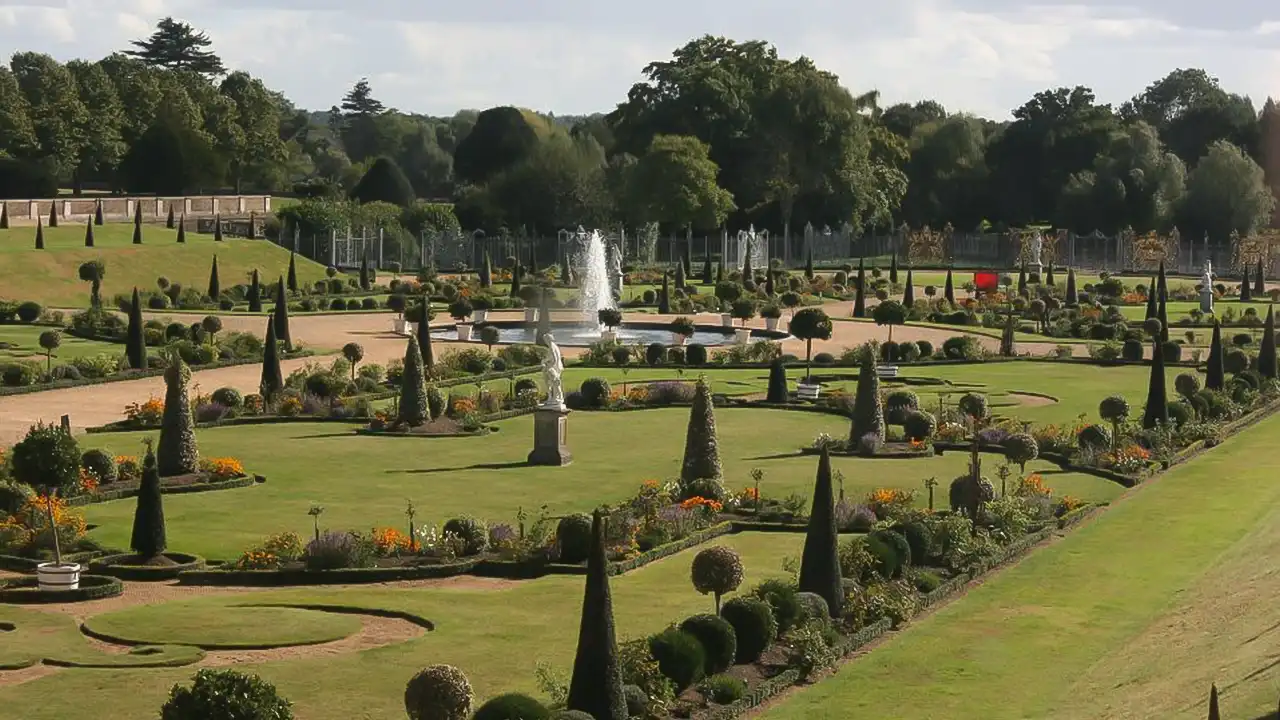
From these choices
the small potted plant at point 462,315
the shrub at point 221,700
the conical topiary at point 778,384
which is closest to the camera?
the shrub at point 221,700

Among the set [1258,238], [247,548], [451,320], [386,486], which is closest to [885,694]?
[247,548]

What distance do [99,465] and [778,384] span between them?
22388 millimetres

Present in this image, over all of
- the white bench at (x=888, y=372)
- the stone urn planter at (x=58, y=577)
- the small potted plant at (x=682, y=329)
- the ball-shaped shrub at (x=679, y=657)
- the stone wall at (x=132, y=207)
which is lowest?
the stone urn planter at (x=58, y=577)

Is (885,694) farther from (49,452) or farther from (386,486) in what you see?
(386,486)

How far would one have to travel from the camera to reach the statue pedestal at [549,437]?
46.7 meters

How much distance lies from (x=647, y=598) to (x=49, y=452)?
10440mm

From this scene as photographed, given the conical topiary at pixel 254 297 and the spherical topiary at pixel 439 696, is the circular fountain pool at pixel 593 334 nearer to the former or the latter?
the conical topiary at pixel 254 297

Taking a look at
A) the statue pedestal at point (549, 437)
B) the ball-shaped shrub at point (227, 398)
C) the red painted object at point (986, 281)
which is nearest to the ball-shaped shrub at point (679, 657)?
the statue pedestal at point (549, 437)

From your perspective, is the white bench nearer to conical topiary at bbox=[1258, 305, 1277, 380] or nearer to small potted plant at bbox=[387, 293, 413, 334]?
conical topiary at bbox=[1258, 305, 1277, 380]

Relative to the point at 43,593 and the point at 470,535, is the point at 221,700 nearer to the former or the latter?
the point at 43,593

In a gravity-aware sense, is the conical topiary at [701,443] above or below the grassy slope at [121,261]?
below

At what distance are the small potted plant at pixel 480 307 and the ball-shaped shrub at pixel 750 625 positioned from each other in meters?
56.1

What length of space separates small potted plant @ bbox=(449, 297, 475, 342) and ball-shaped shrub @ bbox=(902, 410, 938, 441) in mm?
30572

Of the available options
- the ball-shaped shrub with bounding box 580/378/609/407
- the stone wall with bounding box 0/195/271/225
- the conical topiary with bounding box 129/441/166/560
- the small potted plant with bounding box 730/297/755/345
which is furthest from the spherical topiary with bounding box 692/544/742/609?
the stone wall with bounding box 0/195/271/225
